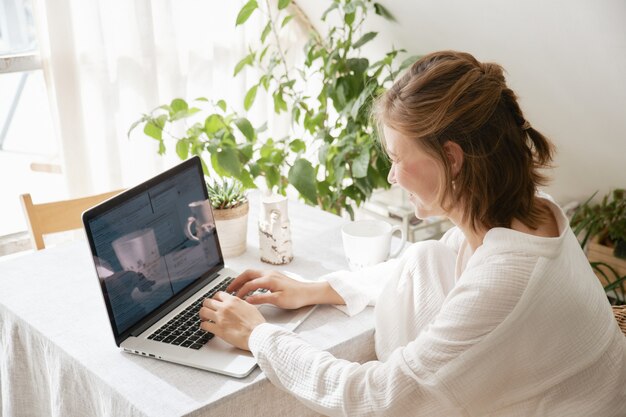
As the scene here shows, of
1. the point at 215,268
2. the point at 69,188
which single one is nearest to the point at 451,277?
the point at 215,268

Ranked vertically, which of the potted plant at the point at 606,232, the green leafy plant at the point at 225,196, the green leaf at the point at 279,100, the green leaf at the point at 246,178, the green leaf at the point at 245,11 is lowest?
the potted plant at the point at 606,232

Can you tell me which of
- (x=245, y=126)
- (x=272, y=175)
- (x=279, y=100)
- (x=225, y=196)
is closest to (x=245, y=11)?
(x=279, y=100)

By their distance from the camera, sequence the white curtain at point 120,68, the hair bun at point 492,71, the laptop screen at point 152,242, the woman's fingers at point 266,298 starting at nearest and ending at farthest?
the hair bun at point 492,71, the laptop screen at point 152,242, the woman's fingers at point 266,298, the white curtain at point 120,68

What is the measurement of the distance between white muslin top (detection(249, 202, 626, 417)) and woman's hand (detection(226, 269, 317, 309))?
0.77ft

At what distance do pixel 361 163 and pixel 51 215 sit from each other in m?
0.94

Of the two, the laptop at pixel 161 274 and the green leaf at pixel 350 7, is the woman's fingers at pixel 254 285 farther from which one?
the green leaf at pixel 350 7

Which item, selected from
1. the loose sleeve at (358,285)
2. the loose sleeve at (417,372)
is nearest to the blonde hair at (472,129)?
the loose sleeve at (417,372)

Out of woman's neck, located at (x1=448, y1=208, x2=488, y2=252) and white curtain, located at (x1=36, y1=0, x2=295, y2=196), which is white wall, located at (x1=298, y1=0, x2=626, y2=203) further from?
woman's neck, located at (x1=448, y1=208, x2=488, y2=252)

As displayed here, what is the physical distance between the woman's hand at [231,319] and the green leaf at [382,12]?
140cm

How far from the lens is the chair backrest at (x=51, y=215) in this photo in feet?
6.01

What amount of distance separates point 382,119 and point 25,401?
3.08ft

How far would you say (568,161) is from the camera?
2.40 meters

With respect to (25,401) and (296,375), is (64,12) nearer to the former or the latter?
(25,401)

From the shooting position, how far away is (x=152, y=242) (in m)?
1.28
